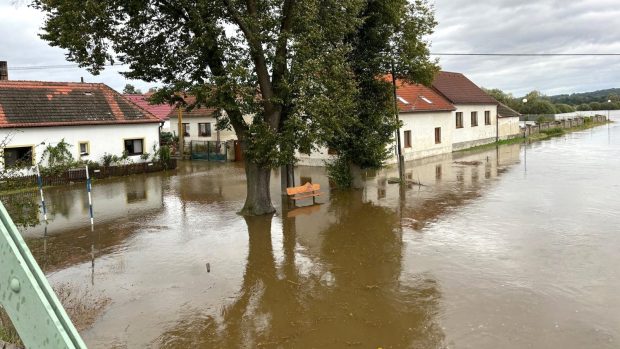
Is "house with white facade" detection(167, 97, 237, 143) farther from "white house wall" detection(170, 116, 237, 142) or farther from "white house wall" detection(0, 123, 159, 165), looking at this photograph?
"white house wall" detection(0, 123, 159, 165)

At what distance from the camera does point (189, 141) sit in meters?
39.2

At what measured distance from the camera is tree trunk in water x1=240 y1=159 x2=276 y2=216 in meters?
15.9

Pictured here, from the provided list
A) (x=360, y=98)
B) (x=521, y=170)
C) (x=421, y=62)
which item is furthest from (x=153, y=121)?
(x=521, y=170)

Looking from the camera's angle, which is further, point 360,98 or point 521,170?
point 521,170

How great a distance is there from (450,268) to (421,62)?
11806 millimetres

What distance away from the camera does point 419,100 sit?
34.1 meters

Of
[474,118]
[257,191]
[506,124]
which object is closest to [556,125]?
[506,124]

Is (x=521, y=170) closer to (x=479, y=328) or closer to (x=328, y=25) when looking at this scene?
(x=328, y=25)

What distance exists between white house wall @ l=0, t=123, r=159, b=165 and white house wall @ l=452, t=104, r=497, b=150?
2269 centimetres

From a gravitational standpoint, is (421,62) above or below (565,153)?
above

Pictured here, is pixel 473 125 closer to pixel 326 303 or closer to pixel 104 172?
pixel 104 172

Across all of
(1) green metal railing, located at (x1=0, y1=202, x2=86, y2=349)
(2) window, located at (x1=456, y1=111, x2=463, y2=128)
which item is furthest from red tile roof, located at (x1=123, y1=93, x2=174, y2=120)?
(1) green metal railing, located at (x1=0, y1=202, x2=86, y2=349)

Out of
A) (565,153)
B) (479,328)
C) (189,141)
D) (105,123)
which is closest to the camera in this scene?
(479,328)

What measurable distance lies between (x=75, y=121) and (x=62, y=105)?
1.40 metres
